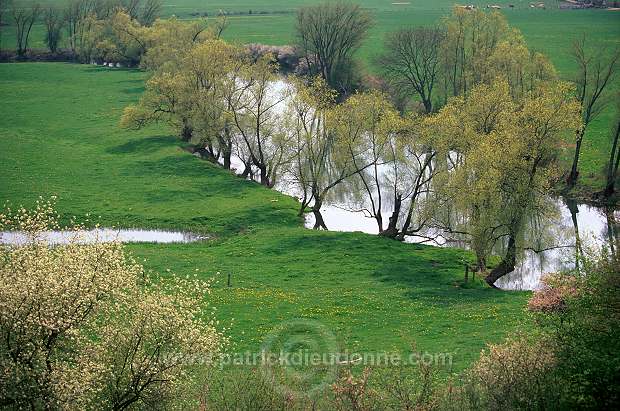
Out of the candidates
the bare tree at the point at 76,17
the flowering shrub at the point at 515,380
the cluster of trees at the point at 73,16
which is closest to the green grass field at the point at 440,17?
the cluster of trees at the point at 73,16

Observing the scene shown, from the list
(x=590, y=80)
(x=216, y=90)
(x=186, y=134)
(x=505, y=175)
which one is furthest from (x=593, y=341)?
(x=186, y=134)

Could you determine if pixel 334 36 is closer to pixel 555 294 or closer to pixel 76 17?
pixel 76 17

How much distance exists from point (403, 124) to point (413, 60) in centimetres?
3289

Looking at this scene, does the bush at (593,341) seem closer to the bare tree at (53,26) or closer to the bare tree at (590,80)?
the bare tree at (590,80)

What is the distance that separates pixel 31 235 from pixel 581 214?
40.0m

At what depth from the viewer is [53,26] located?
123562mm

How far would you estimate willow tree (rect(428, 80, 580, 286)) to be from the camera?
40875 millimetres

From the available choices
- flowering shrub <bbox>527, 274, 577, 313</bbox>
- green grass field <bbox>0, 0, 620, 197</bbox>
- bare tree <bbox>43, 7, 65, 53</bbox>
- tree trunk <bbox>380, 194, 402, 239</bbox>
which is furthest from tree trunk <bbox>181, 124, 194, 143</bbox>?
bare tree <bbox>43, 7, 65, 53</bbox>

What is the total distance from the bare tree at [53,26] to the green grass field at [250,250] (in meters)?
45.4

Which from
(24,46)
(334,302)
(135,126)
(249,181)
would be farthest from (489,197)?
(24,46)

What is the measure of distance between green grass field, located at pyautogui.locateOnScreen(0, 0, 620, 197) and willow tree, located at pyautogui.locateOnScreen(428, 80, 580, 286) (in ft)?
53.7

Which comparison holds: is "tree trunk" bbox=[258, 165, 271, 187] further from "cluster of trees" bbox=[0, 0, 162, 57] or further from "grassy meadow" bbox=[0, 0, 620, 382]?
"cluster of trees" bbox=[0, 0, 162, 57]

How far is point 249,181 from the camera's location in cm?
6050

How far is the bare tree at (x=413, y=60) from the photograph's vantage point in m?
79.7
